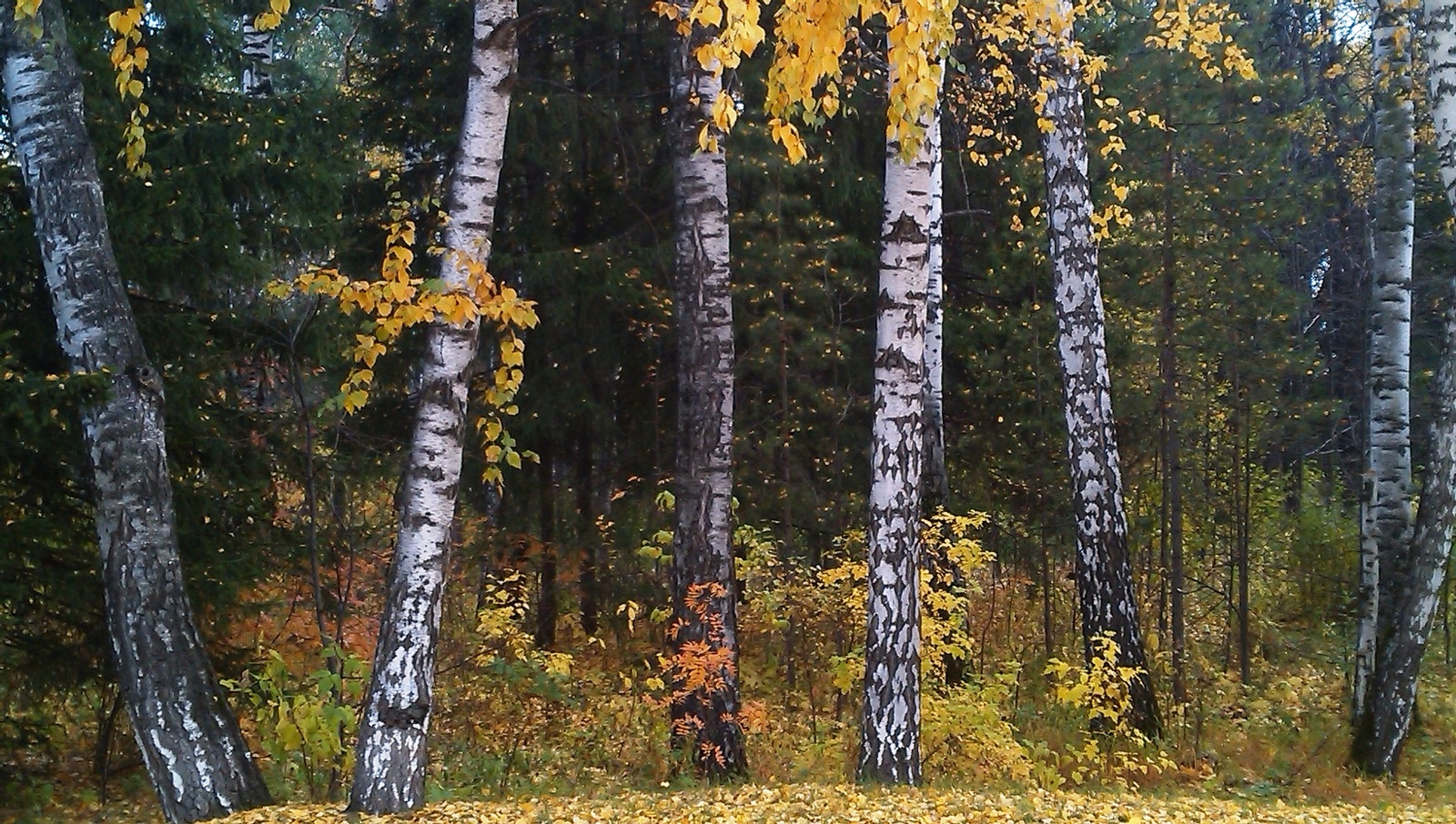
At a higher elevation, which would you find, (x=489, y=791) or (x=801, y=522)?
(x=801, y=522)

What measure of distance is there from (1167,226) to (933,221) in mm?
3012

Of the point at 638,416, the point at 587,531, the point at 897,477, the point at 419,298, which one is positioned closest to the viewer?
the point at 419,298

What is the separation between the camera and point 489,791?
773 cm

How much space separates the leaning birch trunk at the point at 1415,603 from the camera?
337 inches

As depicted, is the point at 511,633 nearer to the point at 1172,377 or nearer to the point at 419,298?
the point at 419,298

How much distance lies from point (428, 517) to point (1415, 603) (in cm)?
787

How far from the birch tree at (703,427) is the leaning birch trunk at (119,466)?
9.54ft

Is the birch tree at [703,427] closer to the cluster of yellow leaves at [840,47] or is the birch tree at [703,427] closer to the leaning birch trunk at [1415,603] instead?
the cluster of yellow leaves at [840,47]

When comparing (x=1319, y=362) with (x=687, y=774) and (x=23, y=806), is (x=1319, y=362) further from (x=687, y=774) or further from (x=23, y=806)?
(x=23, y=806)

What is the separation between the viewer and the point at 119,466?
5.98 m

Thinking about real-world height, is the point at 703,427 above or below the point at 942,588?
above

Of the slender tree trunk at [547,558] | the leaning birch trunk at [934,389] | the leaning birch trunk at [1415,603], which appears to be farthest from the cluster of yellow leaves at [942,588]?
the slender tree trunk at [547,558]

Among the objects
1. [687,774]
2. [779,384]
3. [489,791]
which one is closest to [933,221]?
[779,384]

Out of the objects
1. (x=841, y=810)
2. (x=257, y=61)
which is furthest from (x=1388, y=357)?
(x=257, y=61)
